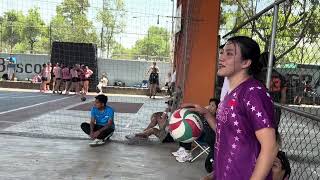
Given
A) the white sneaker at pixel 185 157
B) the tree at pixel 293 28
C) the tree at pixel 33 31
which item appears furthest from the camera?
the tree at pixel 33 31

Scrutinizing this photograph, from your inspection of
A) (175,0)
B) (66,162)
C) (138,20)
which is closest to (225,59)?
(66,162)

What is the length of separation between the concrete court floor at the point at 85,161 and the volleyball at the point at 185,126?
141 centimetres

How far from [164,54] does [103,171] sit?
22.3m

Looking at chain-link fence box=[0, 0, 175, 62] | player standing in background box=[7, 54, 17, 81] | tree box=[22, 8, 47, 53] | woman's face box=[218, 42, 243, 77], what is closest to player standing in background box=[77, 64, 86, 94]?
chain-link fence box=[0, 0, 175, 62]

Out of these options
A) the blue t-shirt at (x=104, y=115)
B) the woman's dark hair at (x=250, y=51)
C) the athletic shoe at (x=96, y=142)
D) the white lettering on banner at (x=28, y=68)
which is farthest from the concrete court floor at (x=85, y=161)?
the white lettering on banner at (x=28, y=68)

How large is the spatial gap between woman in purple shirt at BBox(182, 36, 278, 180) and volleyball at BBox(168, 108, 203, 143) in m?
2.34

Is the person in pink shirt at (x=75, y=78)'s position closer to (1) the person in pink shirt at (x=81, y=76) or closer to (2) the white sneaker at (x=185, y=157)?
(1) the person in pink shirt at (x=81, y=76)

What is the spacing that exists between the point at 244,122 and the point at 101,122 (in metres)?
6.96

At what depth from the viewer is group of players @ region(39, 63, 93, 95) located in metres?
Result: 24.5

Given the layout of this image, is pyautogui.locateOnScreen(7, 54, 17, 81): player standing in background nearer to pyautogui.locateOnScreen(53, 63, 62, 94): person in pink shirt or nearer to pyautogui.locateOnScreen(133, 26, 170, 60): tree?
pyautogui.locateOnScreen(53, 63, 62, 94): person in pink shirt

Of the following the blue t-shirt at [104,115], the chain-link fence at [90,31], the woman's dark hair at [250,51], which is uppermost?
the chain-link fence at [90,31]

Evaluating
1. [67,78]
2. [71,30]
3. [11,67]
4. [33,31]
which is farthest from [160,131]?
[33,31]

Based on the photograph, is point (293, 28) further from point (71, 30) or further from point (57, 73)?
point (71, 30)

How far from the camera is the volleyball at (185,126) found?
17.3ft
